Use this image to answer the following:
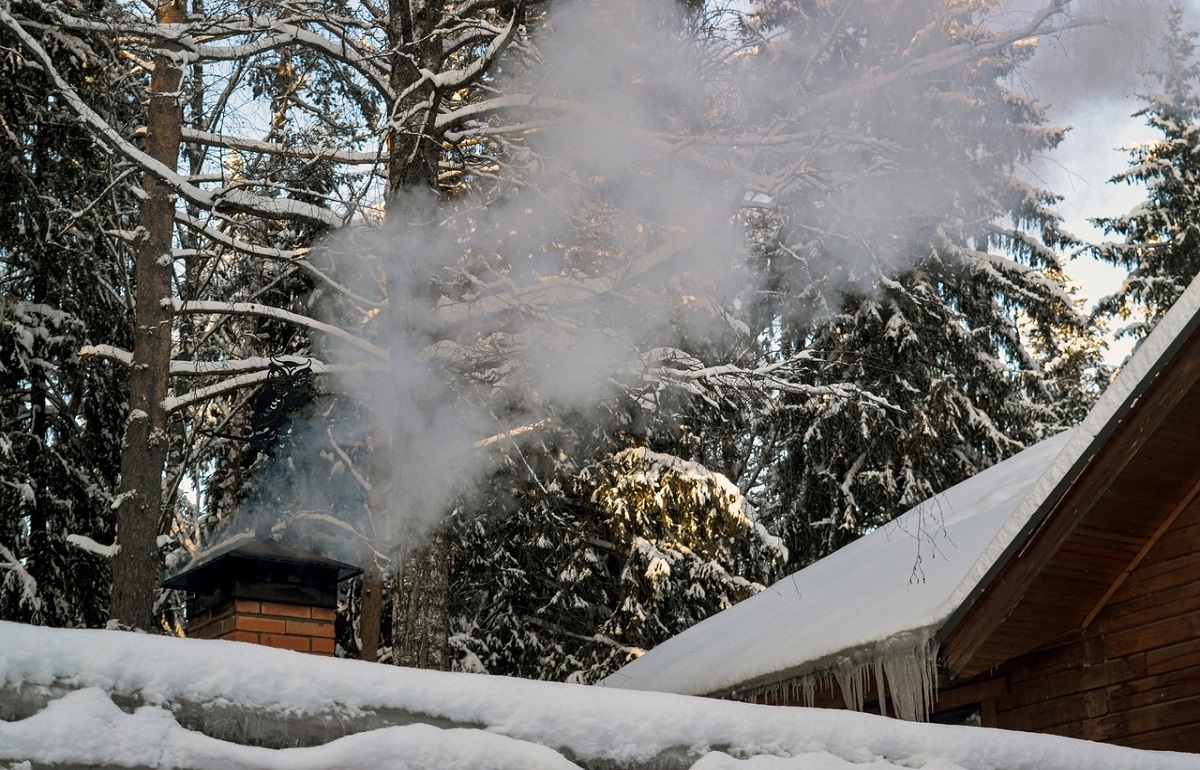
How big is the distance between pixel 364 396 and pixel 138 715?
234 inches

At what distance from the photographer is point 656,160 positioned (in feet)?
26.2

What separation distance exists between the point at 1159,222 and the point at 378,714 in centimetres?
2157

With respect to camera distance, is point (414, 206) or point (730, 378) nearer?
point (414, 206)

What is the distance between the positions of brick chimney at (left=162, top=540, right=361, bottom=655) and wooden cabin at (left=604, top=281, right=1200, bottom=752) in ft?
8.68

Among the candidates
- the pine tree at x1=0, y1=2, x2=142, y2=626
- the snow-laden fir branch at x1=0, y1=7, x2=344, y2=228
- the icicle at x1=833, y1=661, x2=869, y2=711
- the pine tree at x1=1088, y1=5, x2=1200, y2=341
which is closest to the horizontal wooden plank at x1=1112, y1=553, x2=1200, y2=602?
the icicle at x1=833, y1=661, x2=869, y2=711

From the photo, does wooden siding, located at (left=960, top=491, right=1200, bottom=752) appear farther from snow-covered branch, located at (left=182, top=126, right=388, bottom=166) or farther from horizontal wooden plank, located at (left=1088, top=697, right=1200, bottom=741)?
snow-covered branch, located at (left=182, top=126, right=388, bottom=166)

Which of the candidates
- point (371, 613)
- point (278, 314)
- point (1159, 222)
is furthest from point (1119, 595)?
point (1159, 222)

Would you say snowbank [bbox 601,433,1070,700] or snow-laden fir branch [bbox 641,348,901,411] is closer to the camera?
snowbank [bbox 601,433,1070,700]

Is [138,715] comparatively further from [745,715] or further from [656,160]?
[656,160]

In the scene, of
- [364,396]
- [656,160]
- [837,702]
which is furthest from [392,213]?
[837,702]

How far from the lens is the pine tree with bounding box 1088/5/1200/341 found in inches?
826

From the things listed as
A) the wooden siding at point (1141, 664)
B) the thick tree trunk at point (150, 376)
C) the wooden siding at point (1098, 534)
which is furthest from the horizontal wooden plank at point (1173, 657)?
the thick tree trunk at point (150, 376)

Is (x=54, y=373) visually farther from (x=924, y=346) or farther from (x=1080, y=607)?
(x=924, y=346)

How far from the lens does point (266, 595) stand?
5859 millimetres
